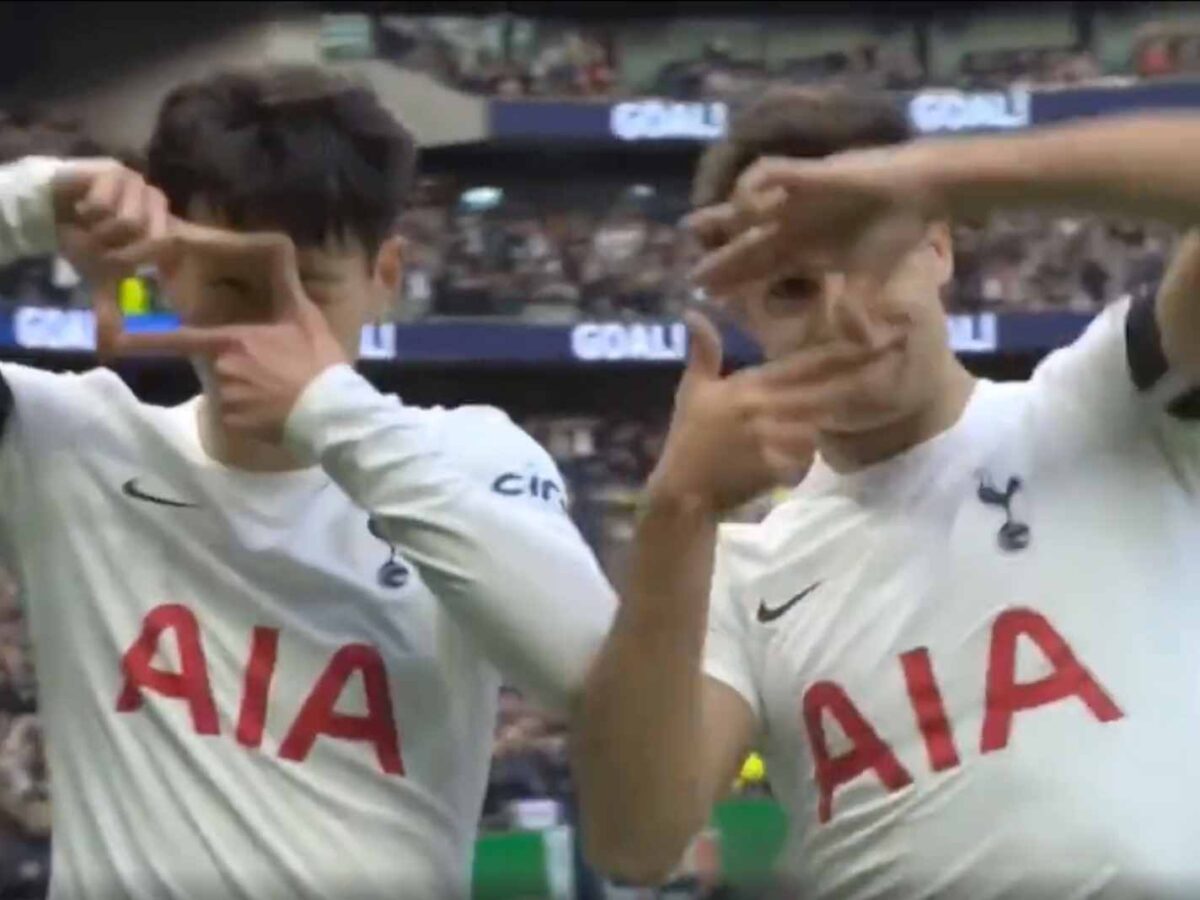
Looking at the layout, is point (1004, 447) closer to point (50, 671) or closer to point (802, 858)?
point (802, 858)

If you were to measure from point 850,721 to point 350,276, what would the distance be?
1.25 feet

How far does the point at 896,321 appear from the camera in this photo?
1.02 m

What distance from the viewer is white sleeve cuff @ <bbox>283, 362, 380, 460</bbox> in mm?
1022

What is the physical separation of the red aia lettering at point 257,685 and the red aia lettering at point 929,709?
0.35 metres

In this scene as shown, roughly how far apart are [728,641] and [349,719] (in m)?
0.23

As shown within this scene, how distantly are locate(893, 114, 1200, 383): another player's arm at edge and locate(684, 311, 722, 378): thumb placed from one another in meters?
0.11

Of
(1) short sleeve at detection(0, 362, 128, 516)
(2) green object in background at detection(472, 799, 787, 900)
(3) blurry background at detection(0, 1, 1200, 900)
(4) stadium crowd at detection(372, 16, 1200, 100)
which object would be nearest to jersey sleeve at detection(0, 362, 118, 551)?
(1) short sleeve at detection(0, 362, 128, 516)

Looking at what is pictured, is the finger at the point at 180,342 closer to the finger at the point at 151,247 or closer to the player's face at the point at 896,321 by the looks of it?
the finger at the point at 151,247

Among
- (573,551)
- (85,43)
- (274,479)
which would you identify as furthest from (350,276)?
(85,43)

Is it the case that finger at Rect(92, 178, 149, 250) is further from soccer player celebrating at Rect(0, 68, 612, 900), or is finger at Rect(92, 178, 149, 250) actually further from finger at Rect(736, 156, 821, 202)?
finger at Rect(736, 156, 821, 202)

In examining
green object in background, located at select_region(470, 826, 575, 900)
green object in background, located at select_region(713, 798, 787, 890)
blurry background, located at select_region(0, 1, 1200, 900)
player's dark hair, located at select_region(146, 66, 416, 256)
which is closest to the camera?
player's dark hair, located at select_region(146, 66, 416, 256)

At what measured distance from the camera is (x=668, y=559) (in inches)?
37.9

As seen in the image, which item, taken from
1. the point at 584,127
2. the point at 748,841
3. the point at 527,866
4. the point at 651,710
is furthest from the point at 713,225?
the point at 584,127

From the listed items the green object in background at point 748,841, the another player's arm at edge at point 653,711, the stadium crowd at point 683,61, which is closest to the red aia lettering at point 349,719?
the another player's arm at edge at point 653,711
